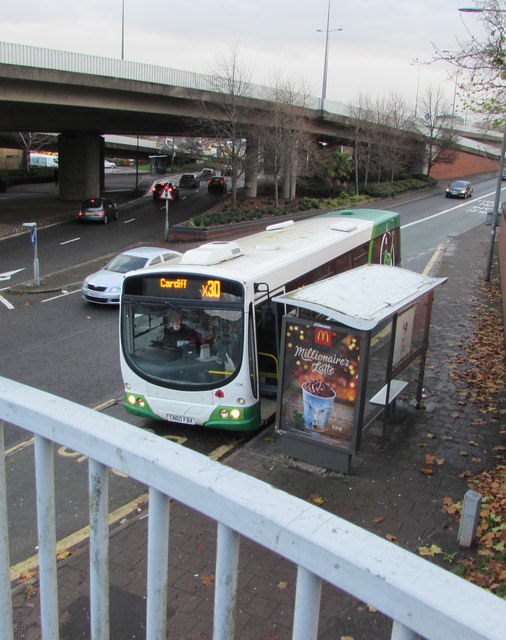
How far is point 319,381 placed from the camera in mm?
8734

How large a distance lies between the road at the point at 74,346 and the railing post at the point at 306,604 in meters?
2.39

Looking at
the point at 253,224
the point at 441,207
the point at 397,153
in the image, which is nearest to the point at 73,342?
the point at 253,224

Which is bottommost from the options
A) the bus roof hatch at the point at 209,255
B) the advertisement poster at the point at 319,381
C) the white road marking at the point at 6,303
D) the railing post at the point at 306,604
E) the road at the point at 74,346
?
the white road marking at the point at 6,303

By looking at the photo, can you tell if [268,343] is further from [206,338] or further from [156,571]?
[156,571]

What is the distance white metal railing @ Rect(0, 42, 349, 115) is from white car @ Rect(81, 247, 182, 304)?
12.4 meters

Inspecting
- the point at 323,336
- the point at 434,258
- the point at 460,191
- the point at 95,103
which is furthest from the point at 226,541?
the point at 460,191

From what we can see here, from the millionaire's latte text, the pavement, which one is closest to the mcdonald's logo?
the millionaire's latte text

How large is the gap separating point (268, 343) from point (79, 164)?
1491 inches

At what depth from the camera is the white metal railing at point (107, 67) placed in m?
27.1

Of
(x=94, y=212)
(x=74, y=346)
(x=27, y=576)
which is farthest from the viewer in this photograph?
(x=94, y=212)

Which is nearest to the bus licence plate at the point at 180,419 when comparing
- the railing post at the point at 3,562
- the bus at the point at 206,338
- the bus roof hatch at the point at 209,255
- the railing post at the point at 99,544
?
the bus at the point at 206,338

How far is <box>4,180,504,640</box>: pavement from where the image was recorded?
5281 millimetres

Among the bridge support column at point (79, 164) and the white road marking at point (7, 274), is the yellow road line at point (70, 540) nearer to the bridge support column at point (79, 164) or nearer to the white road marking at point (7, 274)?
the white road marking at point (7, 274)

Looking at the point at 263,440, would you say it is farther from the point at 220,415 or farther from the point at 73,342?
the point at 73,342
